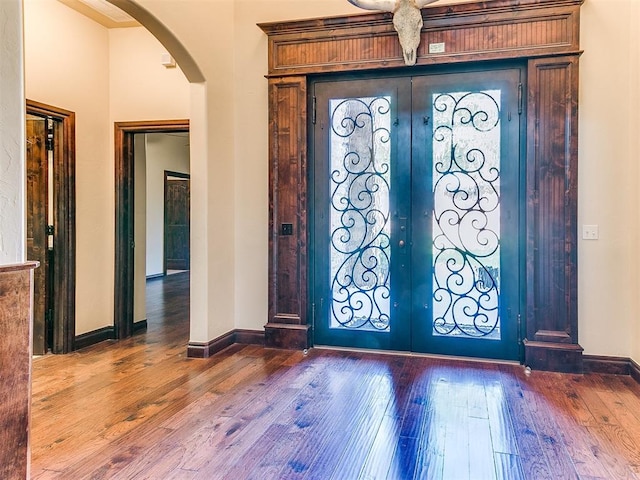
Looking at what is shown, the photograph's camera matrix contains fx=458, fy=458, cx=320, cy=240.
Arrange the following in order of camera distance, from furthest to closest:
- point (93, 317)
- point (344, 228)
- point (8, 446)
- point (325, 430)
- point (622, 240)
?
point (93, 317) < point (344, 228) < point (622, 240) < point (325, 430) < point (8, 446)

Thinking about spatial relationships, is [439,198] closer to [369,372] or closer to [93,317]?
[369,372]

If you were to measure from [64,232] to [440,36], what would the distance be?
3.79 metres

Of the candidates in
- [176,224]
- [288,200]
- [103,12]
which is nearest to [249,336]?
[288,200]

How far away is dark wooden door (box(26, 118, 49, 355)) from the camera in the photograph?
4.19 meters

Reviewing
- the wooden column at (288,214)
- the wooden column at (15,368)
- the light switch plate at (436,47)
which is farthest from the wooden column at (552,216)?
the wooden column at (15,368)

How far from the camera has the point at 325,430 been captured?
2627 millimetres

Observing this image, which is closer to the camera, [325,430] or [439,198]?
[325,430]

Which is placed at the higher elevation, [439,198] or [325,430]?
[439,198]

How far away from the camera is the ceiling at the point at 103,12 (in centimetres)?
412

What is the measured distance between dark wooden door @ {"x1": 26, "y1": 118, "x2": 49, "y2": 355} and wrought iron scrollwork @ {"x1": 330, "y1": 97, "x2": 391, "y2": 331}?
265cm

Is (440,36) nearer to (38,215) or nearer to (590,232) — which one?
(590,232)

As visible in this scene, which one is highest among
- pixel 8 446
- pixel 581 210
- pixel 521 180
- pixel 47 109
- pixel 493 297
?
pixel 47 109

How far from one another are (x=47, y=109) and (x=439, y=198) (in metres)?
3.52

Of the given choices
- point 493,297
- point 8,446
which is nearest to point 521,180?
point 493,297
